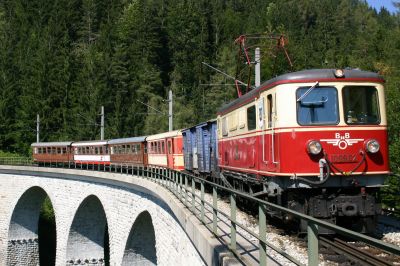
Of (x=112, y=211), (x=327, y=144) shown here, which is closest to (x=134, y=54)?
(x=112, y=211)

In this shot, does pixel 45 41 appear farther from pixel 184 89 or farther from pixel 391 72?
pixel 391 72

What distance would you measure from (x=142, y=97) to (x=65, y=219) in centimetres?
4170

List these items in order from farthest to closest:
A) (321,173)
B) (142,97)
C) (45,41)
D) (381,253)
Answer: (45,41)
(142,97)
(321,173)
(381,253)

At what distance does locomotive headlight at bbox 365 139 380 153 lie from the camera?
395 inches

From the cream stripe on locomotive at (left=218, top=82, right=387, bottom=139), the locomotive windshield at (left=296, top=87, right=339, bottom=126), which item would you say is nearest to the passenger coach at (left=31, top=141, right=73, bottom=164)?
the cream stripe on locomotive at (left=218, top=82, right=387, bottom=139)

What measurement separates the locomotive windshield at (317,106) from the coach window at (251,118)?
1.79 metres

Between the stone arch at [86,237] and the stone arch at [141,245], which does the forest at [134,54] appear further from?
the stone arch at [141,245]

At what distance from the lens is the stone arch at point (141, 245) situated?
25.5 metres

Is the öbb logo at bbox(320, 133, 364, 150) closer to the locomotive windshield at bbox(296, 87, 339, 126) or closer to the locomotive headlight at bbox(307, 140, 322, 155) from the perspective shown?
the locomotive headlight at bbox(307, 140, 322, 155)

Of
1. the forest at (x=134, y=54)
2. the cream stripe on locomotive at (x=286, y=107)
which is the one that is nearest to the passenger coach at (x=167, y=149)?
the cream stripe on locomotive at (x=286, y=107)

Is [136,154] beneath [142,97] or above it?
beneath

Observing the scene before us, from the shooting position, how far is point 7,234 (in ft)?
140

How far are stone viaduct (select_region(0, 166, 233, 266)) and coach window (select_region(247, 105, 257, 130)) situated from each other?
7.76 feet

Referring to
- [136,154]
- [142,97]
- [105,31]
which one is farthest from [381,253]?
[105,31]
